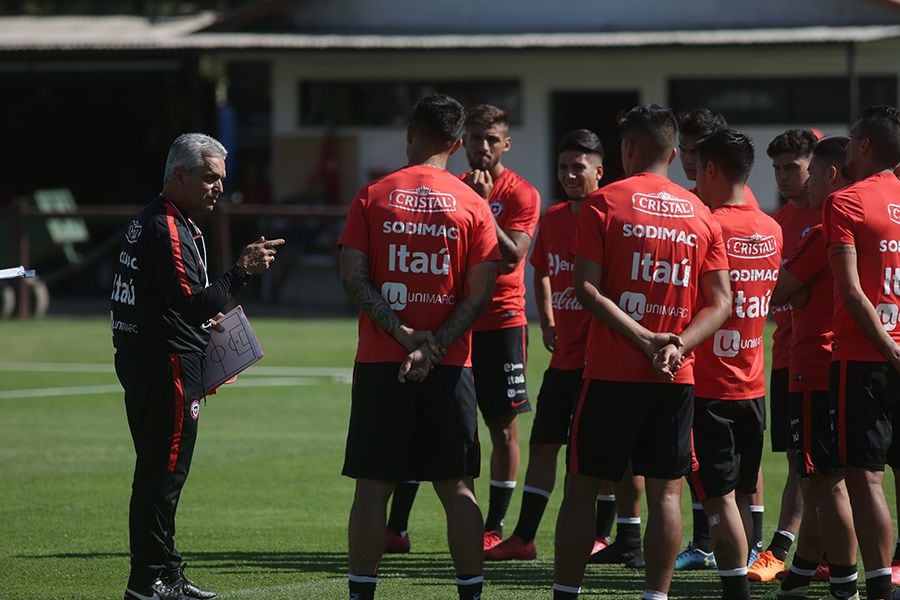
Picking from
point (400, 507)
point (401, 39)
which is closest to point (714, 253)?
point (400, 507)

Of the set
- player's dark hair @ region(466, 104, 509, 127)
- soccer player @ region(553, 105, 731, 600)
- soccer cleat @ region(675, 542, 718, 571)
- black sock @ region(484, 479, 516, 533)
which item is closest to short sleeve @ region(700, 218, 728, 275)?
soccer player @ region(553, 105, 731, 600)

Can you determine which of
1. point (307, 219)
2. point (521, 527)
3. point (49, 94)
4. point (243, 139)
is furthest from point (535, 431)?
point (49, 94)

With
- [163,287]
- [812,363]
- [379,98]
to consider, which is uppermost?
[379,98]

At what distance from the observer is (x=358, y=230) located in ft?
22.7

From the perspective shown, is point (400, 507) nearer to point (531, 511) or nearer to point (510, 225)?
point (531, 511)

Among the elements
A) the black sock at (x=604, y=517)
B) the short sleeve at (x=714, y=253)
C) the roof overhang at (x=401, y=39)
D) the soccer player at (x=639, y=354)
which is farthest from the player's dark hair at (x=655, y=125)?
the roof overhang at (x=401, y=39)

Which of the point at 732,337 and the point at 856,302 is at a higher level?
the point at 856,302

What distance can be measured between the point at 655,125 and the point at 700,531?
9.55ft

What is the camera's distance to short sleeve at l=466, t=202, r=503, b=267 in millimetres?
7016

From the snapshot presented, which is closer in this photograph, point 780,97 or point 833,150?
point 833,150

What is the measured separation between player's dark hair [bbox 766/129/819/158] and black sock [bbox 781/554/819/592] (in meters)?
2.23

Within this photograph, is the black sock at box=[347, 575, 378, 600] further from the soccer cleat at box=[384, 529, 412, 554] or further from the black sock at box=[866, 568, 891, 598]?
the black sock at box=[866, 568, 891, 598]

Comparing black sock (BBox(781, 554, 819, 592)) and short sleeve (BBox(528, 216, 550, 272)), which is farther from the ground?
short sleeve (BBox(528, 216, 550, 272))

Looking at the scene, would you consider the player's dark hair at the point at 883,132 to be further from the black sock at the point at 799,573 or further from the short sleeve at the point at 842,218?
the black sock at the point at 799,573
